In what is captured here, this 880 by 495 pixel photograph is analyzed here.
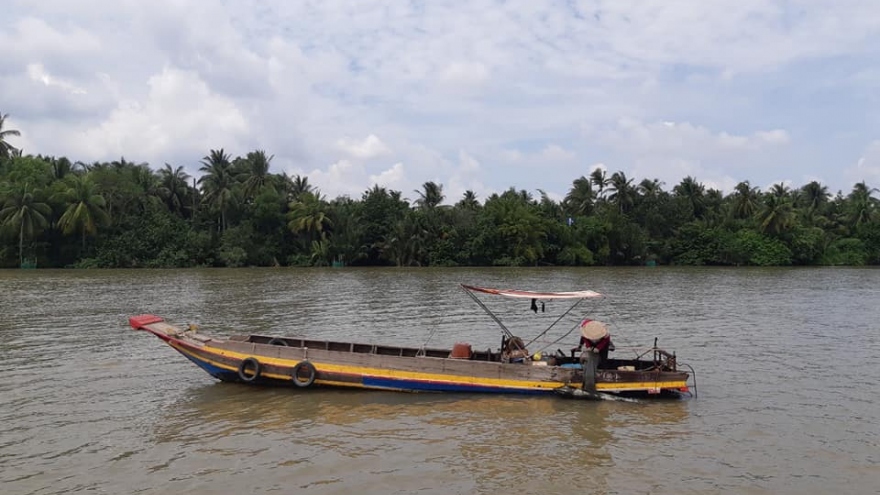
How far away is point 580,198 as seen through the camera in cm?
8256

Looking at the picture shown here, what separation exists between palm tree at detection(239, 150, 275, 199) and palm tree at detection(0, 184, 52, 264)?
2054 centimetres

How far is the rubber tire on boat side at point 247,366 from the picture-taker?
1412cm

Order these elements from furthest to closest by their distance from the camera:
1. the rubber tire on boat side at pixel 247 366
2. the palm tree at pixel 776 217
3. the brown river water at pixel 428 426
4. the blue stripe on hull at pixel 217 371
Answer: the palm tree at pixel 776 217 → the blue stripe on hull at pixel 217 371 → the rubber tire on boat side at pixel 247 366 → the brown river water at pixel 428 426

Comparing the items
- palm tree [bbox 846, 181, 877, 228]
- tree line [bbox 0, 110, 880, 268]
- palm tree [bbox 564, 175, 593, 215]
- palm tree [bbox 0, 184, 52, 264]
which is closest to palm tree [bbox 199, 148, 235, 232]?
tree line [bbox 0, 110, 880, 268]

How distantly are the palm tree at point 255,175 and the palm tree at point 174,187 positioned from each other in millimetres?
6806

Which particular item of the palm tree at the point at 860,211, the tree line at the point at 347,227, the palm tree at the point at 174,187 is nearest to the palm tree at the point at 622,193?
the tree line at the point at 347,227

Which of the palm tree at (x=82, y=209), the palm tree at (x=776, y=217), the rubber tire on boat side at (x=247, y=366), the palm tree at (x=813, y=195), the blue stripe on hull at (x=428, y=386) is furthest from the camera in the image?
the palm tree at (x=813, y=195)

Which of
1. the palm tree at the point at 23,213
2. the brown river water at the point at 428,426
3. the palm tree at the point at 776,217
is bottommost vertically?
the brown river water at the point at 428,426

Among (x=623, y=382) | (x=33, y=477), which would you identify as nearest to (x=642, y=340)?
(x=623, y=382)

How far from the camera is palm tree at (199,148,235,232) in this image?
70312 millimetres

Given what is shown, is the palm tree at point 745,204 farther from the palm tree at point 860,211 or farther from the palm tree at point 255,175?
the palm tree at point 255,175

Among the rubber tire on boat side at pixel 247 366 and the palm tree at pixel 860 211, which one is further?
the palm tree at pixel 860 211

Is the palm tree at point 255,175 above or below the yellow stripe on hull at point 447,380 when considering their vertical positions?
above

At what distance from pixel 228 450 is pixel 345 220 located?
61121 mm
